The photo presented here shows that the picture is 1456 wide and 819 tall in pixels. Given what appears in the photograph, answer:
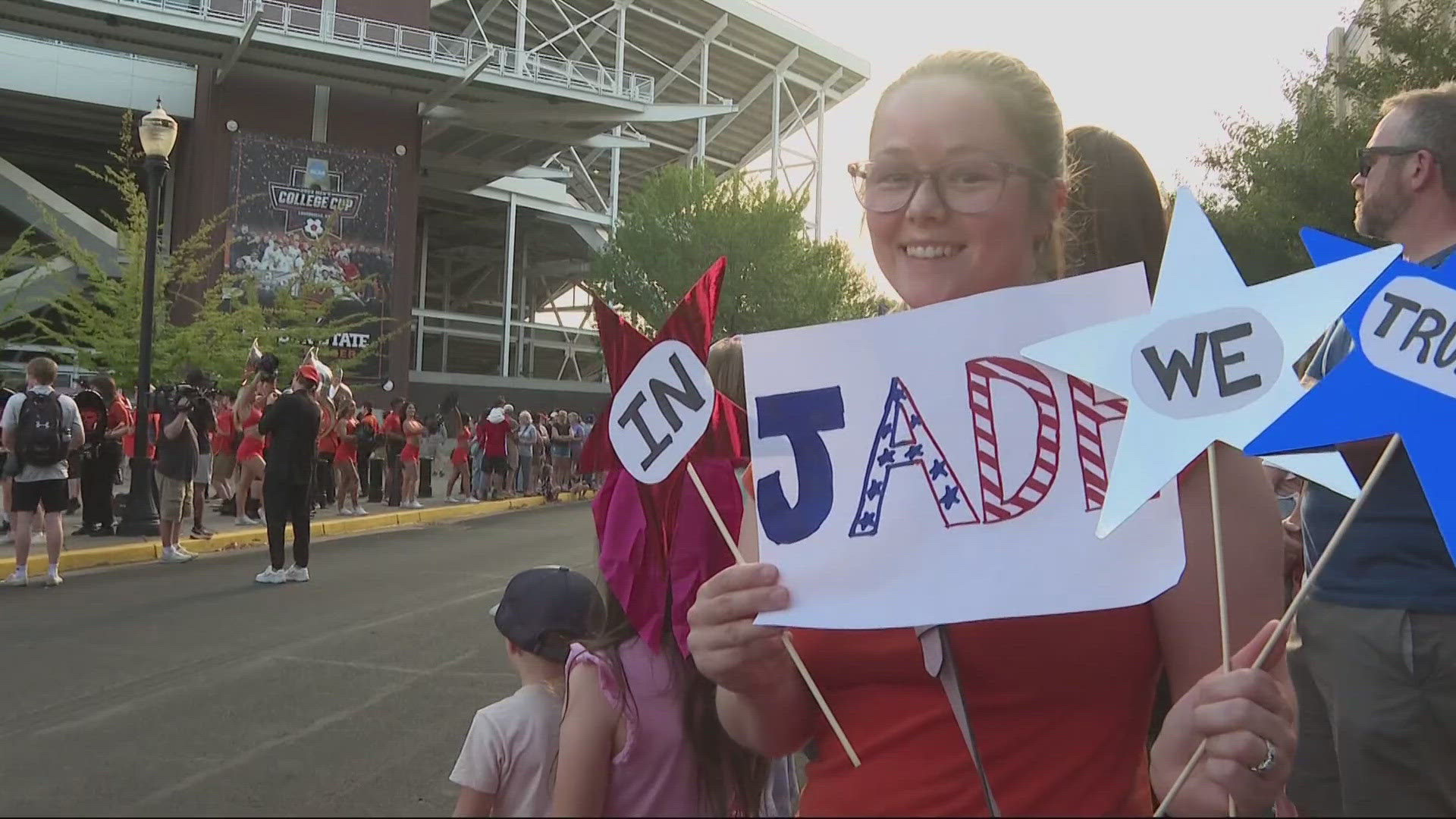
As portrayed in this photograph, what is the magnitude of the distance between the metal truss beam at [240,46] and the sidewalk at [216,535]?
621 inches

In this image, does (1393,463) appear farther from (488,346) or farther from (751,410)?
(488,346)

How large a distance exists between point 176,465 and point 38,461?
1839 millimetres

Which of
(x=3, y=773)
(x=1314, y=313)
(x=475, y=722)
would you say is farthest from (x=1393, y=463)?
(x=3, y=773)

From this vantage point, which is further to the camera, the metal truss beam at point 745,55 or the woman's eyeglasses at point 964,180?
the metal truss beam at point 745,55

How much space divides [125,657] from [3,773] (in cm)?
232

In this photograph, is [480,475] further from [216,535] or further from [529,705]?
[529,705]

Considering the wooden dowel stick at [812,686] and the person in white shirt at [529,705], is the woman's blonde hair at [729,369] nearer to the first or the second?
the person in white shirt at [529,705]

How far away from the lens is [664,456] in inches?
65.7

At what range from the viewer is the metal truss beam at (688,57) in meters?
49.2

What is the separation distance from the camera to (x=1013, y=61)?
1.59 m

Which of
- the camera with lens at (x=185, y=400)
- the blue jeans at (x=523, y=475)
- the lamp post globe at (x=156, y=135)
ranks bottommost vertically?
the blue jeans at (x=523, y=475)

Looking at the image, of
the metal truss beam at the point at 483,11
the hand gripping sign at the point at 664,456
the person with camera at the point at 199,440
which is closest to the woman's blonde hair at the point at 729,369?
the hand gripping sign at the point at 664,456

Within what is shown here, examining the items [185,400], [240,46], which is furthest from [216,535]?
[240,46]

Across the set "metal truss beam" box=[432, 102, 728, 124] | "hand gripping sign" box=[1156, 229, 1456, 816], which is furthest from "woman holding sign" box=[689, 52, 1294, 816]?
"metal truss beam" box=[432, 102, 728, 124]
